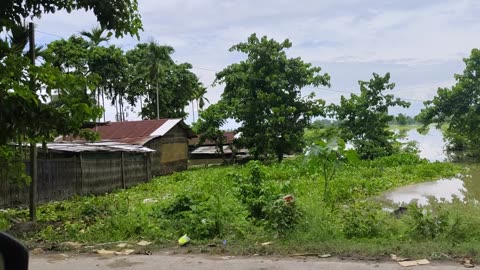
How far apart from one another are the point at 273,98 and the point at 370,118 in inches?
287

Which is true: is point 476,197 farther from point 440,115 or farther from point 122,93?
point 122,93

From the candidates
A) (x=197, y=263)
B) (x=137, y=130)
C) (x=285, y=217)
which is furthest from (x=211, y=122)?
(x=197, y=263)

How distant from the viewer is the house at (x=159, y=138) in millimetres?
30812

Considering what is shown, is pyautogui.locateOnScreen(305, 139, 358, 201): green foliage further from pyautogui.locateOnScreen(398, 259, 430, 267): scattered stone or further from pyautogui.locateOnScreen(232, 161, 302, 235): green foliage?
pyautogui.locateOnScreen(398, 259, 430, 267): scattered stone

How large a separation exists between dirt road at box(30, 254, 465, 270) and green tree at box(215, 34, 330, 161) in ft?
88.3

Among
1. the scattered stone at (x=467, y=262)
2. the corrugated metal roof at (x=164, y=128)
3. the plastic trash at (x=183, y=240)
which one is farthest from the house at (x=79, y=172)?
the scattered stone at (x=467, y=262)

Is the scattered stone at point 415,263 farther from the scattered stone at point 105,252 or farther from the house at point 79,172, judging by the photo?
the house at point 79,172

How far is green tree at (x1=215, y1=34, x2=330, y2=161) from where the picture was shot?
34.0m

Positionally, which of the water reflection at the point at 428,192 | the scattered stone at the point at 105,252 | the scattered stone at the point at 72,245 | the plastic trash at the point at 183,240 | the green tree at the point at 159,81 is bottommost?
the water reflection at the point at 428,192

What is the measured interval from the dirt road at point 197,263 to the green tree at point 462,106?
29.2 metres

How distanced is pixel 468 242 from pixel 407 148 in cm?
3259

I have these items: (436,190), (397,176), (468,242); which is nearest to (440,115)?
(397,176)

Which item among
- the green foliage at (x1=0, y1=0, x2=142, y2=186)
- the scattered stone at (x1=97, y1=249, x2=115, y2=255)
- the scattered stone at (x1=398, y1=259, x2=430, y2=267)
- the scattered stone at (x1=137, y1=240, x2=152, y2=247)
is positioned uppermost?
the green foliage at (x1=0, y1=0, x2=142, y2=186)

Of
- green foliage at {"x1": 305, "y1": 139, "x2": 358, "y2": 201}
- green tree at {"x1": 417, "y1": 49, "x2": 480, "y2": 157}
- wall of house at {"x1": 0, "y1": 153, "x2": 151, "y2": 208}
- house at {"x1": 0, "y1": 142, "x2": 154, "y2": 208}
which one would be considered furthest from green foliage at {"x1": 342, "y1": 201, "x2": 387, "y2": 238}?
Answer: green tree at {"x1": 417, "y1": 49, "x2": 480, "y2": 157}
